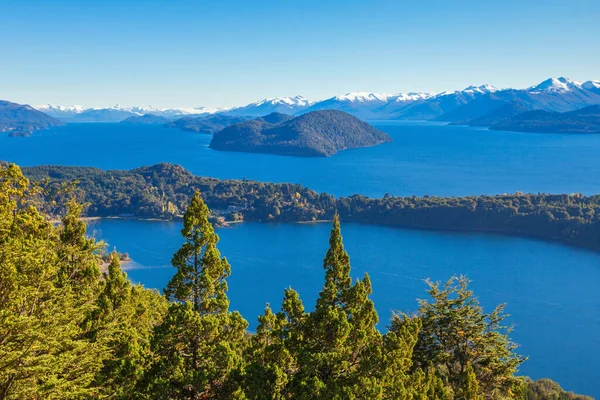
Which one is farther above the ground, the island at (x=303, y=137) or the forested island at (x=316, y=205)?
the island at (x=303, y=137)

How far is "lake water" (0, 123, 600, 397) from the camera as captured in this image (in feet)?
152

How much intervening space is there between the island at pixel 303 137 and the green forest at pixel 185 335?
15392cm

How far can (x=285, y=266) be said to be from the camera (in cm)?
6425

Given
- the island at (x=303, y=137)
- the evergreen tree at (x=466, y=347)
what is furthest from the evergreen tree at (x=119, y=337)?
the island at (x=303, y=137)

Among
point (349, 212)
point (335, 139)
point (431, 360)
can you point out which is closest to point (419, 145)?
point (335, 139)

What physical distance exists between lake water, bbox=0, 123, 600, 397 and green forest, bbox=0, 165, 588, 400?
108 ft

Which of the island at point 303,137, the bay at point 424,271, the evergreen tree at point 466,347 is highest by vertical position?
the island at point 303,137

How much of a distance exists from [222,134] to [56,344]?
642 ft

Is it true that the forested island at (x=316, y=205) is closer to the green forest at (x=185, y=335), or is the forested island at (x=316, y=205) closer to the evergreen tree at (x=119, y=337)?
the green forest at (x=185, y=335)

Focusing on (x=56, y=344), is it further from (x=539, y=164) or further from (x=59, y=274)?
(x=539, y=164)

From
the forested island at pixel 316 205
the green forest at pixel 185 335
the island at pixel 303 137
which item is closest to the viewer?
the green forest at pixel 185 335

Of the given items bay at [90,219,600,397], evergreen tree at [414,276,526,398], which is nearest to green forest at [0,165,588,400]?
evergreen tree at [414,276,526,398]

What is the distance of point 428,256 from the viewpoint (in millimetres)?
67125

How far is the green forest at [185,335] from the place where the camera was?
8523mm
